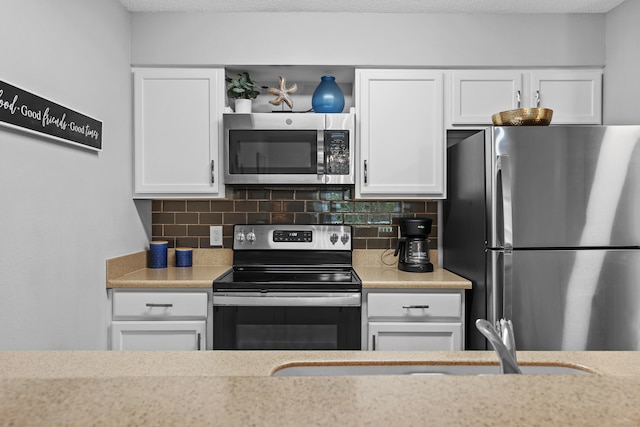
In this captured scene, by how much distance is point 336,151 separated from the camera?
2523mm

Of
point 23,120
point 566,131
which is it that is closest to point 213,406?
point 23,120

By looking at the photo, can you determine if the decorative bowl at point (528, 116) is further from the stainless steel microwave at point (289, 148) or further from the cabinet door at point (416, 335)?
the cabinet door at point (416, 335)

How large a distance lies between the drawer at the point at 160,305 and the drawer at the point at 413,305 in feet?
2.97

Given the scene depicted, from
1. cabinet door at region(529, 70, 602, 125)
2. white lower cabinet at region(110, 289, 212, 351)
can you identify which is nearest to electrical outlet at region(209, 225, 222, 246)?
white lower cabinet at region(110, 289, 212, 351)

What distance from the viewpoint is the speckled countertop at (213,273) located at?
2.26 meters

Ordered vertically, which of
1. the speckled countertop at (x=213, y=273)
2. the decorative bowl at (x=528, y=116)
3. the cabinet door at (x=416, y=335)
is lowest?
the cabinet door at (x=416, y=335)

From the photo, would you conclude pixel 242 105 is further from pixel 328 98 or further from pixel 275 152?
pixel 328 98

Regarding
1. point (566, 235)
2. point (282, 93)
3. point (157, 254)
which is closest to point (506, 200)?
point (566, 235)

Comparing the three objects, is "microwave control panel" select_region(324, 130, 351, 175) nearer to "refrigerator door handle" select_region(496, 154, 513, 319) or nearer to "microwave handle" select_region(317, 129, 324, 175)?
"microwave handle" select_region(317, 129, 324, 175)

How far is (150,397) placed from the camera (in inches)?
13.7

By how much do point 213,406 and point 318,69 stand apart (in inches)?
100

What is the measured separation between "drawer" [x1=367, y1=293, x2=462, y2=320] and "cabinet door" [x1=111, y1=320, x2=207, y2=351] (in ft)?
3.00

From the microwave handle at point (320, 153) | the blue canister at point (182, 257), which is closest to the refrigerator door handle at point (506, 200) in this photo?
the microwave handle at point (320, 153)

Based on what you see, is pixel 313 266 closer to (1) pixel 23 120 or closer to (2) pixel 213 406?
(1) pixel 23 120
